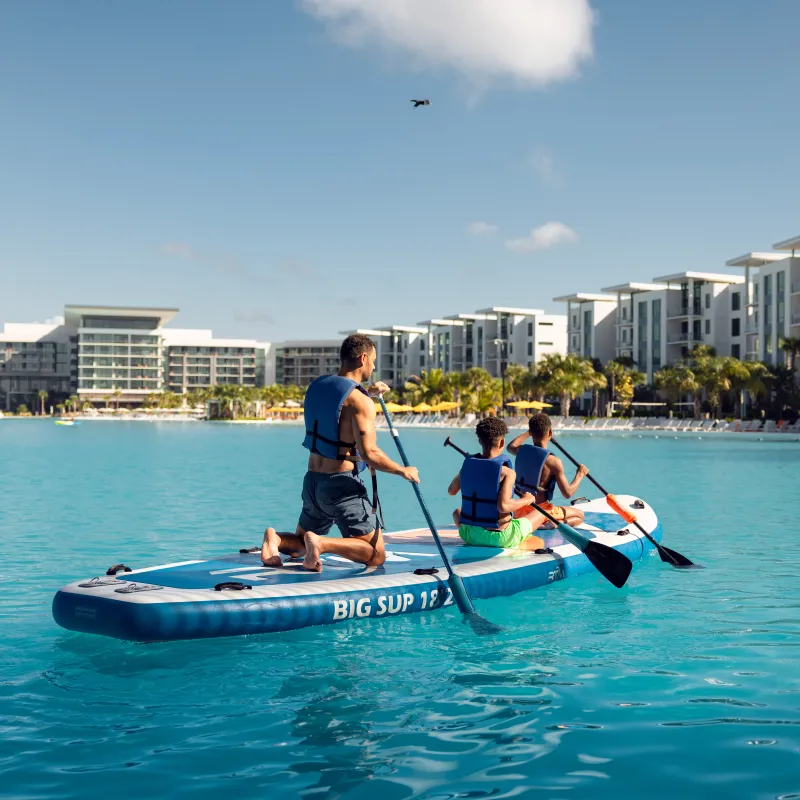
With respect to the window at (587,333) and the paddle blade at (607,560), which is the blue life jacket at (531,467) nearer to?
the paddle blade at (607,560)

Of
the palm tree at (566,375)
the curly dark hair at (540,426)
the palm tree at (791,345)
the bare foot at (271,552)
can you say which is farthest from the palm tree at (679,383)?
the bare foot at (271,552)

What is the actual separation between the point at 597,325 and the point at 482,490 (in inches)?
4145

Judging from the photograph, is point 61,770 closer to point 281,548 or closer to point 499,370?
point 281,548

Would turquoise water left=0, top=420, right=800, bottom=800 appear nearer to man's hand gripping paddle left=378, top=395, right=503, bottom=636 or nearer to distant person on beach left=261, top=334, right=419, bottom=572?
man's hand gripping paddle left=378, top=395, right=503, bottom=636

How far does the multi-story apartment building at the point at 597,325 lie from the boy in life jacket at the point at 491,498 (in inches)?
4052

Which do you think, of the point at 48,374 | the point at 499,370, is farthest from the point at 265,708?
the point at 48,374

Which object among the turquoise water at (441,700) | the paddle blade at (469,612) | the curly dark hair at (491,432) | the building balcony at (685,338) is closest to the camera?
the turquoise water at (441,700)

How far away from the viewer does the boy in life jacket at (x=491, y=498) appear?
31.2 feet

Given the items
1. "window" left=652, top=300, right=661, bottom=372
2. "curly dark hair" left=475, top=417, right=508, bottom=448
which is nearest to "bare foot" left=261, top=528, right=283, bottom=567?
"curly dark hair" left=475, top=417, right=508, bottom=448

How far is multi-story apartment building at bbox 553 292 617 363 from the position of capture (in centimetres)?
11206

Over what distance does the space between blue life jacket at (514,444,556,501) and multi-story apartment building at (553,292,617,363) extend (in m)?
102

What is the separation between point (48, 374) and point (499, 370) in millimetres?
104400

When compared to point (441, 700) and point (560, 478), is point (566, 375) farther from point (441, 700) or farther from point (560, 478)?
point (441, 700)

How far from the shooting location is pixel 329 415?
768 cm
